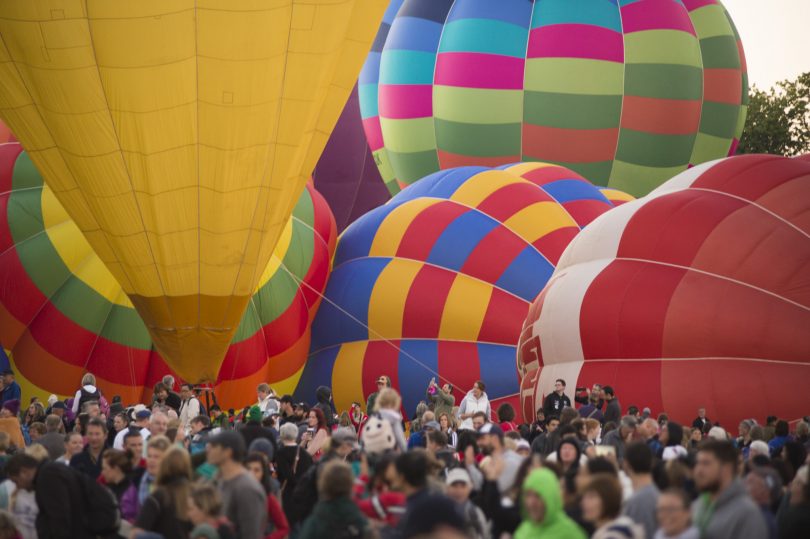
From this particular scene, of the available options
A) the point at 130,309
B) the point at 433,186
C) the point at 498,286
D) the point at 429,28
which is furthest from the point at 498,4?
the point at 130,309

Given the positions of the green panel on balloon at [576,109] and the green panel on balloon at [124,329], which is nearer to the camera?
the green panel on balloon at [124,329]

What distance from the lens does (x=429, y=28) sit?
59.5 feet

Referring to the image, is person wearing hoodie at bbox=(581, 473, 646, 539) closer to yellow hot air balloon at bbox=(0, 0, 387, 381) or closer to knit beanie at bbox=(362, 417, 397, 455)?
knit beanie at bbox=(362, 417, 397, 455)

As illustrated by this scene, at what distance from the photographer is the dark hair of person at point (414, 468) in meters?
4.56

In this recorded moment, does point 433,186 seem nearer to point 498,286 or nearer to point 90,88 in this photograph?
point 498,286

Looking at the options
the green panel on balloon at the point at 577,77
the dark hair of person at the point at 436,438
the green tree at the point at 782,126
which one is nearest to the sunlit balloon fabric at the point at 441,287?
the green panel on balloon at the point at 577,77

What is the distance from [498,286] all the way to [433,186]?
1.86 meters

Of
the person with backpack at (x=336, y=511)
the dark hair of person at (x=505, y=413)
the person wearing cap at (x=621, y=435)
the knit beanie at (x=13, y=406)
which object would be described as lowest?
the knit beanie at (x=13, y=406)

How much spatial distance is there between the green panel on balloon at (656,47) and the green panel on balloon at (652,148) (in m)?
0.95

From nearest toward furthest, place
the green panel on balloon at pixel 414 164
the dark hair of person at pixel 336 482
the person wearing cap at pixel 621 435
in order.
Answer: the dark hair of person at pixel 336 482, the person wearing cap at pixel 621 435, the green panel on balloon at pixel 414 164

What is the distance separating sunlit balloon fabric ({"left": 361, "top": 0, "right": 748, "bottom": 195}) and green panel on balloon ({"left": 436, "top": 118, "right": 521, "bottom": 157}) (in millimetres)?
13

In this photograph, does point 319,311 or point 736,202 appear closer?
point 736,202

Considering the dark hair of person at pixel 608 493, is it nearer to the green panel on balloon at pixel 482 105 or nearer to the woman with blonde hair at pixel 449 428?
the woman with blonde hair at pixel 449 428

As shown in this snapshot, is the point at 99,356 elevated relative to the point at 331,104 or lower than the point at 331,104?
lower
